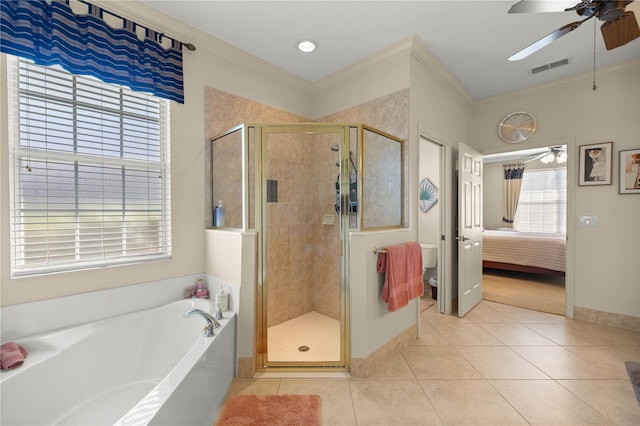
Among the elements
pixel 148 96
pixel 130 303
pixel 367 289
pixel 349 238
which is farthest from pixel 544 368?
pixel 148 96

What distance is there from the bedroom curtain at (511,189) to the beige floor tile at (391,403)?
5.83 m

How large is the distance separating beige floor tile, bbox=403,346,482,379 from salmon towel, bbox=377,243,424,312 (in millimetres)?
486

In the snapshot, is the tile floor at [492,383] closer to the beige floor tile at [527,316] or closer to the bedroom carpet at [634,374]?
the bedroom carpet at [634,374]

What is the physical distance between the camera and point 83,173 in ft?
5.76

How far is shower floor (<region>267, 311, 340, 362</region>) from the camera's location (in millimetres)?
2152

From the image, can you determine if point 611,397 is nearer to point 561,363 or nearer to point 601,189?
point 561,363

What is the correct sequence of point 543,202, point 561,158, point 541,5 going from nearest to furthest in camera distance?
point 541,5 → point 561,158 → point 543,202

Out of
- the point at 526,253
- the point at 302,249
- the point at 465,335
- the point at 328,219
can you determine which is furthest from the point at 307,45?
the point at 526,253

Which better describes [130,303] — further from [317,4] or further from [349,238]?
[317,4]

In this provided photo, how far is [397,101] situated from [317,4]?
102 cm

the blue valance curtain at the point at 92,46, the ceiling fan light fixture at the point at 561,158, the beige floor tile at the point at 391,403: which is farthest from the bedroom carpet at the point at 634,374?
the ceiling fan light fixture at the point at 561,158

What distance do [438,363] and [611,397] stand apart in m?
1.03

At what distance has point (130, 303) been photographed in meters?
1.92

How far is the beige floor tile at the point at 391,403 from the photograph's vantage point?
1597mm
